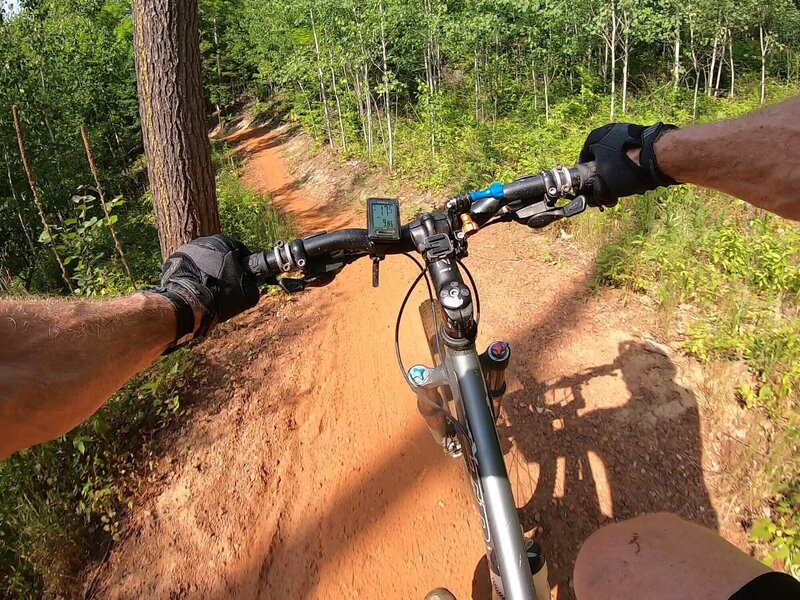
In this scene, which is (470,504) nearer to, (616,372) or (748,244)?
(616,372)

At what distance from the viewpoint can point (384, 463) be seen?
11.2ft

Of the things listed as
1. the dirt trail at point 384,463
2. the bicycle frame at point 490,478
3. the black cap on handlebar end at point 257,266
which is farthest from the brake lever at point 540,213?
the dirt trail at point 384,463

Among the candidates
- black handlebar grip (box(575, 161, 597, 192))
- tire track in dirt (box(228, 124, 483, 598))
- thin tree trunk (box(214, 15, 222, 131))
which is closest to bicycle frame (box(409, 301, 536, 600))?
black handlebar grip (box(575, 161, 597, 192))

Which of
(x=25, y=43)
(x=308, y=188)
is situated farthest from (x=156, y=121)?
(x=25, y=43)

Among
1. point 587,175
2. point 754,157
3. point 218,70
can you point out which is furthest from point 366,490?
point 218,70

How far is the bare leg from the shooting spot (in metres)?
0.67

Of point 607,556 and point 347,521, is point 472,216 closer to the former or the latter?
point 607,556

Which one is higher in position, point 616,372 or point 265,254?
point 265,254

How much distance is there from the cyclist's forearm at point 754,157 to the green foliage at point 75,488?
3.57 m

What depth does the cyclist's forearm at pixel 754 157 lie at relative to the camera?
3.41 feet

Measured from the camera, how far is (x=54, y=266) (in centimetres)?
831

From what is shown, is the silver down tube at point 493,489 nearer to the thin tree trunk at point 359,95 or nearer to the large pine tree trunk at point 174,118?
the large pine tree trunk at point 174,118

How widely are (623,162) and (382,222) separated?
2.66 ft

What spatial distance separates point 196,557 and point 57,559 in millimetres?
766
